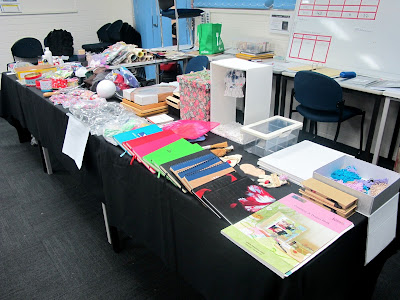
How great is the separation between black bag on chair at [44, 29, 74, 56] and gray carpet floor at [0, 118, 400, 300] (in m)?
3.38

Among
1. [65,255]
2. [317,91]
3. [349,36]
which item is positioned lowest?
[65,255]

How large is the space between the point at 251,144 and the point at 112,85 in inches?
42.5

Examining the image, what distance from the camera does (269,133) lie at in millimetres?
1259

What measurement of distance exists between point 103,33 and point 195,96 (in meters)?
4.76

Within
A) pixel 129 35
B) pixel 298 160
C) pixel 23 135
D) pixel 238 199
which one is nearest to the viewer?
pixel 238 199

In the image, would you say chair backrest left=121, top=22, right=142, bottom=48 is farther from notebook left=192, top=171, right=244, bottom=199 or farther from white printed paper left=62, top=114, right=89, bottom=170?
notebook left=192, top=171, right=244, bottom=199

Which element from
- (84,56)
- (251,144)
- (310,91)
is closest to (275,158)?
(251,144)

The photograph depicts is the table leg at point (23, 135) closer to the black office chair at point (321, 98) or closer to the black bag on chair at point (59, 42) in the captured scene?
the black bag on chair at point (59, 42)

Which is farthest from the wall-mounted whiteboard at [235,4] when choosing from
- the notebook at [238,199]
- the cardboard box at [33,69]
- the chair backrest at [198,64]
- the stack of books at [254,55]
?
the notebook at [238,199]

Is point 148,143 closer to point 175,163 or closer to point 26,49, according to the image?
point 175,163

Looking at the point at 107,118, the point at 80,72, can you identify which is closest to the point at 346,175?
the point at 107,118

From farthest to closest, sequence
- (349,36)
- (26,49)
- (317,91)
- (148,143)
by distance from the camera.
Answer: (26,49)
(349,36)
(317,91)
(148,143)

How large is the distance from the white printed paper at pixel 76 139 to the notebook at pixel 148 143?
39cm

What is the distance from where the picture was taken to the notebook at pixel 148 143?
1.24 meters
